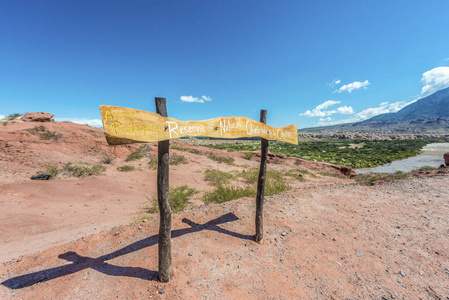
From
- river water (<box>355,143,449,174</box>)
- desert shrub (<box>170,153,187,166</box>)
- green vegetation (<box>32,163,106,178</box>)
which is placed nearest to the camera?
green vegetation (<box>32,163,106,178</box>)

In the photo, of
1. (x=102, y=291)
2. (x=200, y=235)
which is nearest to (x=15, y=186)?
(x=102, y=291)

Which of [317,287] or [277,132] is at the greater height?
[277,132]

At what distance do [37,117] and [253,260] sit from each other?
1004 inches

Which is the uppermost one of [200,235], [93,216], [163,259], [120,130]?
[120,130]

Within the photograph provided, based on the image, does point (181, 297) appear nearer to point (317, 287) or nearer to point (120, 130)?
point (317, 287)

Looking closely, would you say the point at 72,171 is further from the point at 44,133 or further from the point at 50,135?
the point at 44,133

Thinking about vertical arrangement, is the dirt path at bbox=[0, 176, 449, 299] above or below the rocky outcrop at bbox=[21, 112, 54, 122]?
below

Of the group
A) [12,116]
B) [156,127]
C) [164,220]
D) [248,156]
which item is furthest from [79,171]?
[12,116]

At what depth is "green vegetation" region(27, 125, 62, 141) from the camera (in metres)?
13.9

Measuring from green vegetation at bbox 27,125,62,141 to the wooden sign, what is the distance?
17.7m

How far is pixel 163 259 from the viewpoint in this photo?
283 cm

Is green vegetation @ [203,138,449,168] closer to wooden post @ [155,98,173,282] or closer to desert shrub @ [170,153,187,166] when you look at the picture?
desert shrub @ [170,153,187,166]

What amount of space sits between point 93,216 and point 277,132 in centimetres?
684

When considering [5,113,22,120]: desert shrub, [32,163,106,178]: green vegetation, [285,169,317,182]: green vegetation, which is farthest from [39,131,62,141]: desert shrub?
[285,169,317,182]: green vegetation
